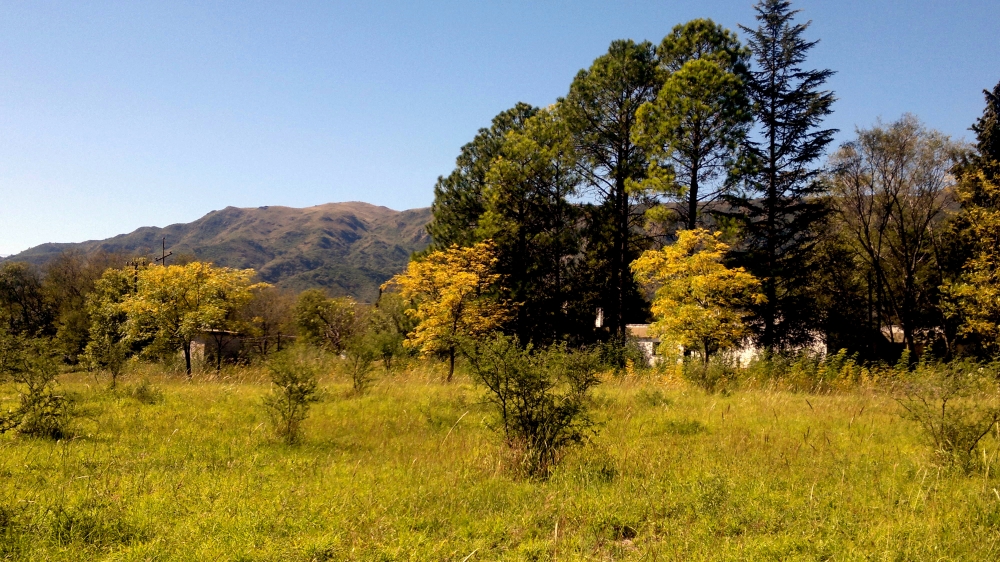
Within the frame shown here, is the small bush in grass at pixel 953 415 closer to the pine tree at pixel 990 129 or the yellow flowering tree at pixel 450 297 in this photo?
the yellow flowering tree at pixel 450 297

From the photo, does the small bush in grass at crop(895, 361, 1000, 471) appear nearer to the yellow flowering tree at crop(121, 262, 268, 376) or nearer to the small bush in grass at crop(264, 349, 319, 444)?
the small bush in grass at crop(264, 349, 319, 444)

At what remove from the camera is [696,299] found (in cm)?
1538

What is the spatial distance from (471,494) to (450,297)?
1412 centimetres

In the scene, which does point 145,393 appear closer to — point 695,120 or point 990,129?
point 695,120

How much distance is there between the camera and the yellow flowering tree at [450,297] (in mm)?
18875

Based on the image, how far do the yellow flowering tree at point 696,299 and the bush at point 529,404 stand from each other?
9924mm

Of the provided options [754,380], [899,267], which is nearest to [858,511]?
[754,380]

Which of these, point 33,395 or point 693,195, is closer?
point 33,395

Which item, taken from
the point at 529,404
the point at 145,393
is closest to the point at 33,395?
the point at 145,393

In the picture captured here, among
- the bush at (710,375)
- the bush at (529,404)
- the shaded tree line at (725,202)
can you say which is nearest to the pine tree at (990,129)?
the shaded tree line at (725,202)

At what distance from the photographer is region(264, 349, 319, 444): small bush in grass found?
22.3ft

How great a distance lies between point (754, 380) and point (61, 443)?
1267 centimetres

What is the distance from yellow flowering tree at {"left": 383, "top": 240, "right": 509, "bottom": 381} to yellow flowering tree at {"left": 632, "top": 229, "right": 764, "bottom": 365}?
6.68m

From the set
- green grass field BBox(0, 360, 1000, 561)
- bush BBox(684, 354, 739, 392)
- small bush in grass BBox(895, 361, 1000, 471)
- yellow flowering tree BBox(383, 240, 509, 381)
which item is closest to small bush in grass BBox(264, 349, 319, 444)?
green grass field BBox(0, 360, 1000, 561)
